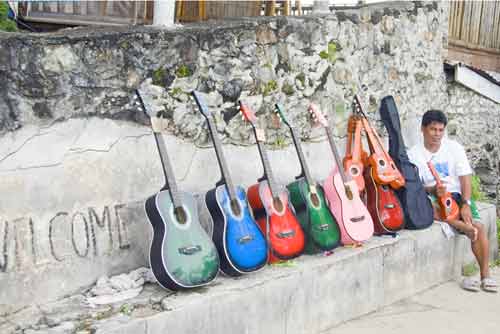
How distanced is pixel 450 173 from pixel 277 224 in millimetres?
1771

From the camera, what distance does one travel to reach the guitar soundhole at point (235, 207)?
3.52 meters

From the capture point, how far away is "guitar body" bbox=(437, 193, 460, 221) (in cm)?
477

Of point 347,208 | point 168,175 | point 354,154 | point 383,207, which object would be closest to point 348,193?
point 347,208

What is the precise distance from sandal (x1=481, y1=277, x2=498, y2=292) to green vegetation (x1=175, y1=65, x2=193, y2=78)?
8.30 feet

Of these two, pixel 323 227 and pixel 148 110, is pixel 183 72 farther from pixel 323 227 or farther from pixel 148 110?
pixel 323 227

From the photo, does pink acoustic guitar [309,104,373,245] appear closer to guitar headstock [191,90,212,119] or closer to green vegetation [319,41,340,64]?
green vegetation [319,41,340,64]

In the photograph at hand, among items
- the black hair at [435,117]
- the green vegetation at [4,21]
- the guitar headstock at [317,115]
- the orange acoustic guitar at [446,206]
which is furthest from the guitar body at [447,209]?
the green vegetation at [4,21]

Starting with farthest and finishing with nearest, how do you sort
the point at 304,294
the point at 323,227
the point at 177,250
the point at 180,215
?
the point at 323,227 < the point at 304,294 < the point at 180,215 < the point at 177,250

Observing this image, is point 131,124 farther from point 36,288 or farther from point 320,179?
point 320,179

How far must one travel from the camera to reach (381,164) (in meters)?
4.59

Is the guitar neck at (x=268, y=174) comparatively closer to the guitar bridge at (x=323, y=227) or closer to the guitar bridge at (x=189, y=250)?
the guitar bridge at (x=323, y=227)

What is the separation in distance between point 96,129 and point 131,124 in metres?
0.21

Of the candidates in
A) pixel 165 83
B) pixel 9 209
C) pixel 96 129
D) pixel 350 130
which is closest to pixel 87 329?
pixel 9 209

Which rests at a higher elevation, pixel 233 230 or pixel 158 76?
pixel 158 76
